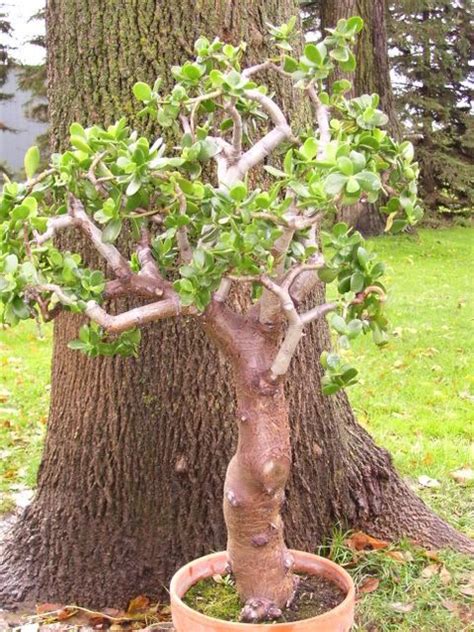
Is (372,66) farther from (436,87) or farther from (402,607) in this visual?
(402,607)

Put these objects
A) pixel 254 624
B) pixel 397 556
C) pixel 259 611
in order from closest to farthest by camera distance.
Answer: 1. pixel 254 624
2. pixel 259 611
3. pixel 397 556

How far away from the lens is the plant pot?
191 centimetres

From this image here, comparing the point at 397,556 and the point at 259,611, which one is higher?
the point at 259,611

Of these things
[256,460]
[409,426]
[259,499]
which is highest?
[256,460]

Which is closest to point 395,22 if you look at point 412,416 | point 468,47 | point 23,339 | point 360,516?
point 468,47

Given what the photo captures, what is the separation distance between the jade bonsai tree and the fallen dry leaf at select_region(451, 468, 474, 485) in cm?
177

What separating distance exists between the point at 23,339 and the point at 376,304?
5.61 m

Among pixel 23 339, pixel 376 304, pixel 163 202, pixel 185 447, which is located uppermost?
pixel 163 202

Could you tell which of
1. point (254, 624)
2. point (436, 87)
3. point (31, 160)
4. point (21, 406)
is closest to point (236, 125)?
point (31, 160)

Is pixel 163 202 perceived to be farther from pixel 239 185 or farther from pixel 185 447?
pixel 185 447

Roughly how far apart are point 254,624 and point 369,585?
89 cm

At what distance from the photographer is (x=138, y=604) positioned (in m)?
2.78

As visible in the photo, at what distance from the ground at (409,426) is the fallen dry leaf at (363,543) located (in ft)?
0.05

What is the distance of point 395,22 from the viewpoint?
17281 mm
